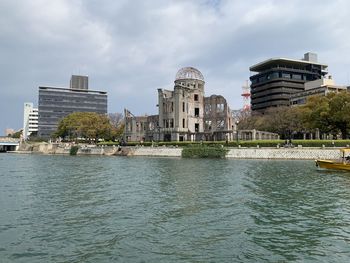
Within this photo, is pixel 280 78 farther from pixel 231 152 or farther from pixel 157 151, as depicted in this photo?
pixel 231 152

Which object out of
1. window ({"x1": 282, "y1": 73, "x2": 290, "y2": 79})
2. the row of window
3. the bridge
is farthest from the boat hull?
the bridge

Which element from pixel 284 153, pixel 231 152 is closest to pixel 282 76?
pixel 231 152

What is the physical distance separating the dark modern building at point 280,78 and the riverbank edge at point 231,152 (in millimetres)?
102022

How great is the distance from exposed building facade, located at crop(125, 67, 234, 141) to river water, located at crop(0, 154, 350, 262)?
295 feet

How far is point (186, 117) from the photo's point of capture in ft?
403

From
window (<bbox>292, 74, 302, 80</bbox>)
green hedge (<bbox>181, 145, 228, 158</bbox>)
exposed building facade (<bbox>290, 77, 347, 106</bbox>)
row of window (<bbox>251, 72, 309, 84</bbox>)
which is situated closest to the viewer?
green hedge (<bbox>181, 145, 228, 158</bbox>)

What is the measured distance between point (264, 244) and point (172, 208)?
8007mm

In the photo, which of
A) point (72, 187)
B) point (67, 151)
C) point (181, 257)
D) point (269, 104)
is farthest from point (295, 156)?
point (269, 104)

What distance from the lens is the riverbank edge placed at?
7012cm

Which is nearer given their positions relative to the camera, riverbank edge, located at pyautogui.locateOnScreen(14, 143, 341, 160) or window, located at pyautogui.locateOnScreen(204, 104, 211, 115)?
riverbank edge, located at pyautogui.locateOnScreen(14, 143, 341, 160)

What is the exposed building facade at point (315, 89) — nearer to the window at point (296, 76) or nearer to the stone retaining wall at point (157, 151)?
the window at point (296, 76)

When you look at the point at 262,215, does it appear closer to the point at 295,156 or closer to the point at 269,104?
the point at 295,156

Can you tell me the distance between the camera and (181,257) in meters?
12.8

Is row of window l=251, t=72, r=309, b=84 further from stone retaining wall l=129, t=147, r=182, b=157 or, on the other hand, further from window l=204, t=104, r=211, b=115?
stone retaining wall l=129, t=147, r=182, b=157
